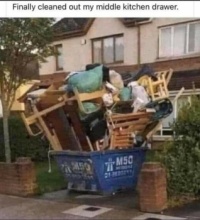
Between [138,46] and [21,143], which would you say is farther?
[138,46]

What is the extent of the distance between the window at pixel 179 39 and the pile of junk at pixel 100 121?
8288mm

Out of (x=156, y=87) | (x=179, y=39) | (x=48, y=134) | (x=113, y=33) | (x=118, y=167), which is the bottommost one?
(x=118, y=167)

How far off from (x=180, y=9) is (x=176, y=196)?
3.58 m

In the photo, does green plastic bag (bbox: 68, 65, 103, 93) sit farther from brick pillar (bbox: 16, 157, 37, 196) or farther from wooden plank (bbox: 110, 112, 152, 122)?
brick pillar (bbox: 16, 157, 37, 196)

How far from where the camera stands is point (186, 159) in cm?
898

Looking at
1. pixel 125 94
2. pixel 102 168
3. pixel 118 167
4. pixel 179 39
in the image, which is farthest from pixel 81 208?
pixel 179 39

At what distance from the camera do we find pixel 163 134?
732 inches

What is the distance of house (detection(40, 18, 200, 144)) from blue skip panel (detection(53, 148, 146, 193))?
20.3ft

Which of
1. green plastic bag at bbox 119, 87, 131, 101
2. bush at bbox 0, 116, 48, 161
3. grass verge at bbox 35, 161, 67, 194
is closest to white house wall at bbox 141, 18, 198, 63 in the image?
bush at bbox 0, 116, 48, 161

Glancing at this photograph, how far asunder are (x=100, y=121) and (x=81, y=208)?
5.84 ft

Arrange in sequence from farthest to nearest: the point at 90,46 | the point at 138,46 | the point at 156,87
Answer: the point at 90,46 < the point at 138,46 < the point at 156,87

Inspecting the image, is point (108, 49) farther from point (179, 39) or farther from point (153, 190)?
point (153, 190)

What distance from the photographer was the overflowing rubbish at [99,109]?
31.4ft

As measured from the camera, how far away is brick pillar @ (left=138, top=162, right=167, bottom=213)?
322 inches
